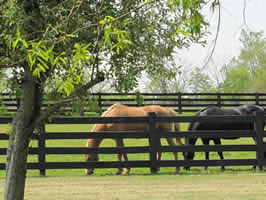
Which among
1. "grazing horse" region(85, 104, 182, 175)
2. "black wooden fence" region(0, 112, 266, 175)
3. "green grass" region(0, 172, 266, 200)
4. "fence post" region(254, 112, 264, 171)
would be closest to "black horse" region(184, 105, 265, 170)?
"grazing horse" region(85, 104, 182, 175)

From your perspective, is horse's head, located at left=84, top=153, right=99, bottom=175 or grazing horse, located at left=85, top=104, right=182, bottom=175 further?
grazing horse, located at left=85, top=104, right=182, bottom=175

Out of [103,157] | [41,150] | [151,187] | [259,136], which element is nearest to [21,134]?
[151,187]

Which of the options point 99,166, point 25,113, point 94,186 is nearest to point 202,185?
point 94,186

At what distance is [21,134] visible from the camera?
18.2ft

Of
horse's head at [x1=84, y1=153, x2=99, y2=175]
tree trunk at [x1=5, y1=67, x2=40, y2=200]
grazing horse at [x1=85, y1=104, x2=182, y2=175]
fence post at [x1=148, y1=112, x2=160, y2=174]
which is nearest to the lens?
tree trunk at [x1=5, y1=67, x2=40, y2=200]

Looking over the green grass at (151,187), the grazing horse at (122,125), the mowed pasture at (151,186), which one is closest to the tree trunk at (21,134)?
the mowed pasture at (151,186)

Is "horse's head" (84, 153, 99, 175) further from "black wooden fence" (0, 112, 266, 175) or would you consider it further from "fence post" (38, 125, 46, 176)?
"fence post" (38, 125, 46, 176)

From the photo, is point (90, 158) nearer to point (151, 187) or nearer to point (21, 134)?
point (151, 187)

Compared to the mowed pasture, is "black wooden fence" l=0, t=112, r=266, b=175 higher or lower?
higher

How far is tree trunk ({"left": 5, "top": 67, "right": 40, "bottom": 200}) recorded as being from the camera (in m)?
5.57

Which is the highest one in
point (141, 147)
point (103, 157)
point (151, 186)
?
point (141, 147)

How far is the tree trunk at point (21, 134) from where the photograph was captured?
557 cm

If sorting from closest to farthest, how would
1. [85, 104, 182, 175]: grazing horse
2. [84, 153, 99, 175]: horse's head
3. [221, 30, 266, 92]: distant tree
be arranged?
[84, 153, 99, 175]: horse's head
[85, 104, 182, 175]: grazing horse
[221, 30, 266, 92]: distant tree

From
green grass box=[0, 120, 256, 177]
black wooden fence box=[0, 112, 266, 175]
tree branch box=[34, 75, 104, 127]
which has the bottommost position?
green grass box=[0, 120, 256, 177]
